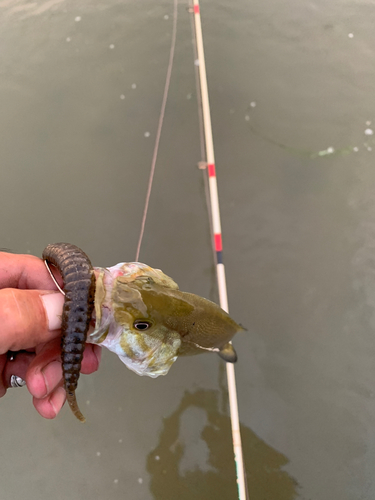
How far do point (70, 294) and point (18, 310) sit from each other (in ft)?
0.54

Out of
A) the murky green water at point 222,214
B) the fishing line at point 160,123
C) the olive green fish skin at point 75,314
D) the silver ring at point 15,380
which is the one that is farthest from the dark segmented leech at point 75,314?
the fishing line at point 160,123

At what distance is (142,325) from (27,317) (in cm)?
37

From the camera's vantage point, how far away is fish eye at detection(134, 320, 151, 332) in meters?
1.12

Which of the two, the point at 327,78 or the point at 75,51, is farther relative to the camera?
the point at 75,51

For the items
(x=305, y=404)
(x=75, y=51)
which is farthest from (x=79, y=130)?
(x=305, y=404)

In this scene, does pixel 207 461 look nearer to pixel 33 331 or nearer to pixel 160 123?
pixel 33 331

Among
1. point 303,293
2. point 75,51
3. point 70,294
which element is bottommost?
point 303,293

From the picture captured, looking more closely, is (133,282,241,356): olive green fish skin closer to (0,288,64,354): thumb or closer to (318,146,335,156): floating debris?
(0,288,64,354): thumb

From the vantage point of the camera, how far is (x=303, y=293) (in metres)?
2.56

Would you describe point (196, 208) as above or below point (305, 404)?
above

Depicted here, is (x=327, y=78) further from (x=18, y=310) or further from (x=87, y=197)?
(x=18, y=310)

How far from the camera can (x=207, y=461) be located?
2314 millimetres

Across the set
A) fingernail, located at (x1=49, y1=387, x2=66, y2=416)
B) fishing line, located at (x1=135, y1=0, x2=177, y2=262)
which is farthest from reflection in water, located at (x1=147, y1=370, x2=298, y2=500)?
fishing line, located at (x1=135, y1=0, x2=177, y2=262)

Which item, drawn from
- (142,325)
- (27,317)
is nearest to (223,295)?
(142,325)
